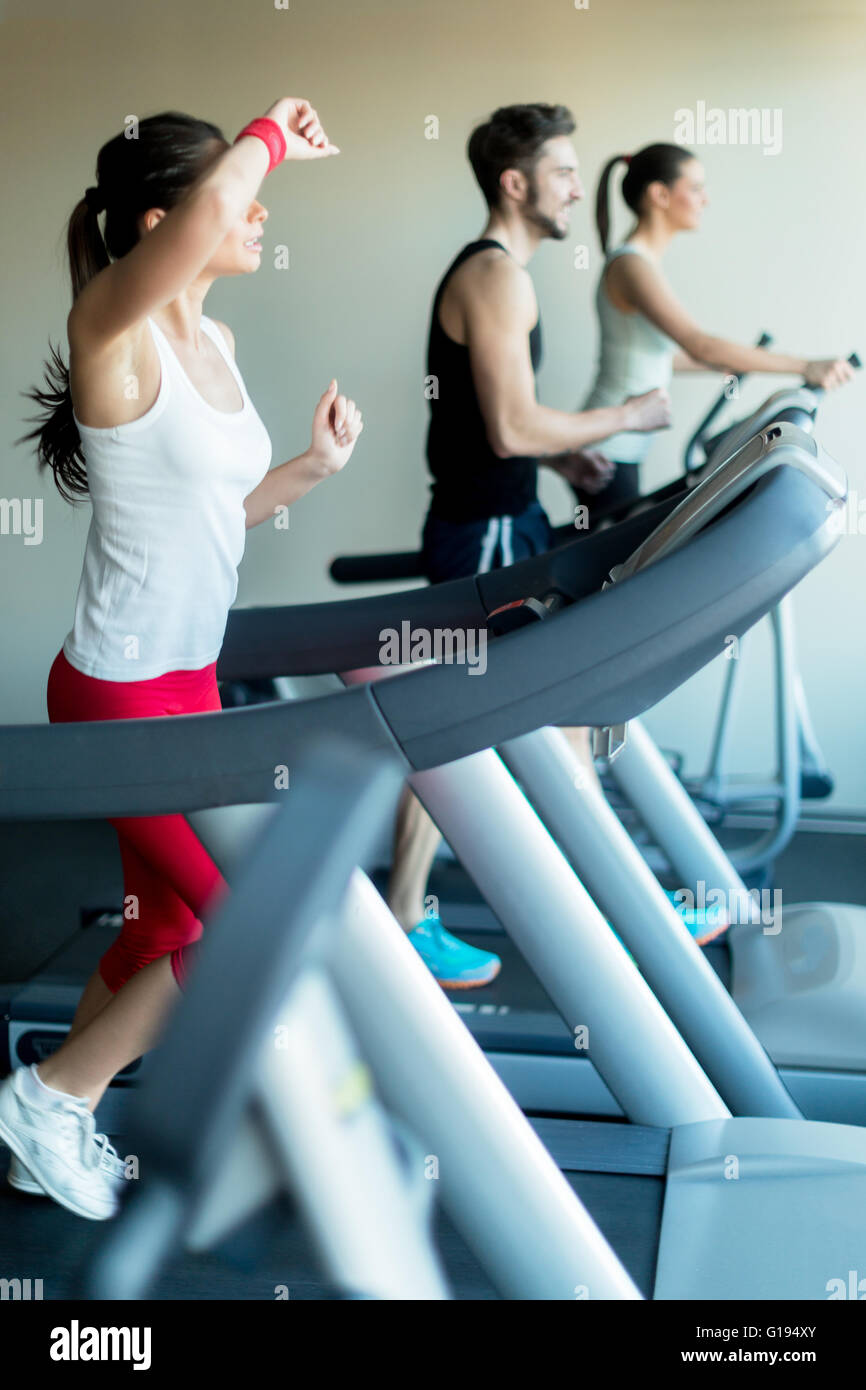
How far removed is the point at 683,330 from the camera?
2.72m

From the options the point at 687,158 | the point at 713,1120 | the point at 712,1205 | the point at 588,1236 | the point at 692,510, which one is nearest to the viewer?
the point at 588,1236

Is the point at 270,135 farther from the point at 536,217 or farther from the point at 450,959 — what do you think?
the point at 450,959

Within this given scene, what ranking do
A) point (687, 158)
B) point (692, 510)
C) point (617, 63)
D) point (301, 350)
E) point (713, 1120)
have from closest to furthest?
1. point (692, 510)
2. point (713, 1120)
3. point (687, 158)
4. point (617, 63)
5. point (301, 350)

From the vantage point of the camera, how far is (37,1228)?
5.24ft

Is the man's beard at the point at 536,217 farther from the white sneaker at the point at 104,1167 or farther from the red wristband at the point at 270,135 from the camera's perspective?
the white sneaker at the point at 104,1167

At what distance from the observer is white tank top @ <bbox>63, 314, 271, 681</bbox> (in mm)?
1278

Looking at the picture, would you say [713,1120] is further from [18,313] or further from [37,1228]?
[18,313]

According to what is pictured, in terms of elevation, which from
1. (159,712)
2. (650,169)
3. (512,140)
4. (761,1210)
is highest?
(650,169)

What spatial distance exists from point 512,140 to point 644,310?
0.64 m

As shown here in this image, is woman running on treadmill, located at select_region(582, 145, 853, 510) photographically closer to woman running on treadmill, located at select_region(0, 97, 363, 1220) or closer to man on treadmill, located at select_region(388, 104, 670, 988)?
man on treadmill, located at select_region(388, 104, 670, 988)

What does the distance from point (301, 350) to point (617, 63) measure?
1.12 meters

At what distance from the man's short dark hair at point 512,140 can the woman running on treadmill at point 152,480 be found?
3.14 ft

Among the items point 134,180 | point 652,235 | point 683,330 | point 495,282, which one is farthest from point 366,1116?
point 652,235
